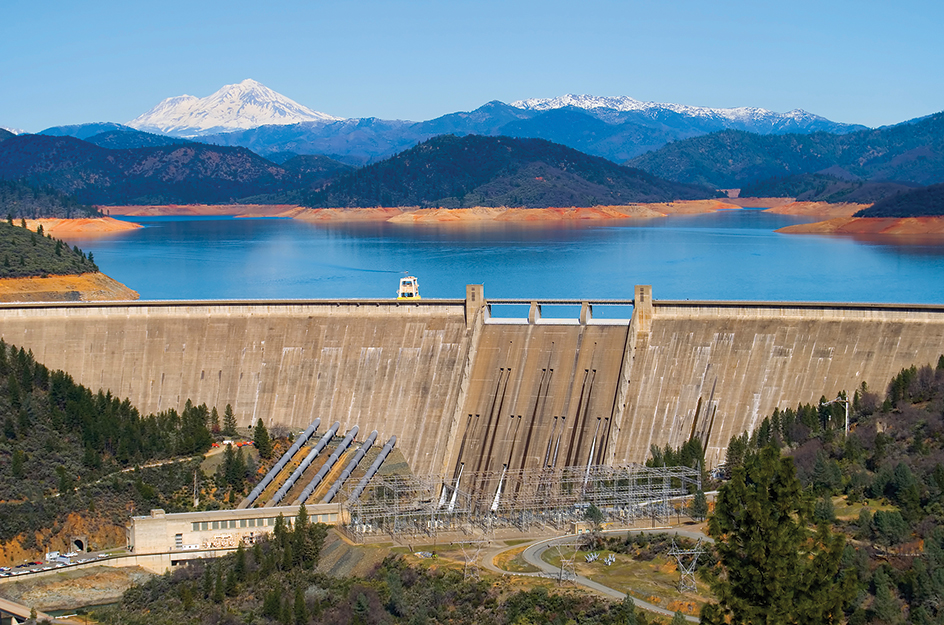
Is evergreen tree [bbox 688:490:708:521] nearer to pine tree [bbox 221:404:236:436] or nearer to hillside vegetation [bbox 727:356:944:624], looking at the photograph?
hillside vegetation [bbox 727:356:944:624]


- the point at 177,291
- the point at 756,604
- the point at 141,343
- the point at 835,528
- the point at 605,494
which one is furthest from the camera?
the point at 177,291

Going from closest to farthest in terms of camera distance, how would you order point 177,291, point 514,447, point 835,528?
point 835,528, point 514,447, point 177,291

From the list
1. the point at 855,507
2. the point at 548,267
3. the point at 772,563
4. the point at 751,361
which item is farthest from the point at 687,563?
the point at 548,267

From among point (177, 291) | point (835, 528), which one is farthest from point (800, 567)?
point (177, 291)

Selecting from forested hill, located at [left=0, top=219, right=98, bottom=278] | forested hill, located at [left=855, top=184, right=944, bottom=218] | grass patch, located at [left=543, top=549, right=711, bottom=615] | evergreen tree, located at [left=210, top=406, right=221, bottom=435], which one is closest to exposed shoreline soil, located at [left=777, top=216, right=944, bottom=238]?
forested hill, located at [left=855, top=184, right=944, bottom=218]

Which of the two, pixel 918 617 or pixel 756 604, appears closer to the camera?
pixel 756 604

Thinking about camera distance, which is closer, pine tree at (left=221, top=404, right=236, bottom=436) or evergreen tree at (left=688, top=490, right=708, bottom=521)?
evergreen tree at (left=688, top=490, right=708, bottom=521)

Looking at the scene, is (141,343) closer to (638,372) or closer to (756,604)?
(638,372)
